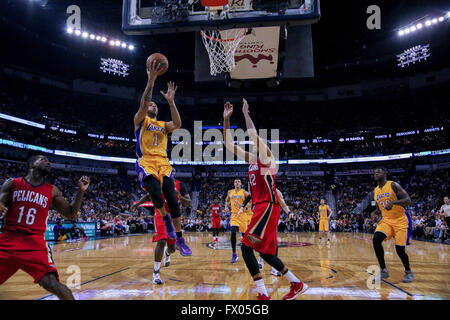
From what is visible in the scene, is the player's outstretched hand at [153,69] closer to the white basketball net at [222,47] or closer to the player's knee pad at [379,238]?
the white basketball net at [222,47]

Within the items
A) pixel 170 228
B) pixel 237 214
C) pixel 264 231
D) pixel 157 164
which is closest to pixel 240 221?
pixel 237 214

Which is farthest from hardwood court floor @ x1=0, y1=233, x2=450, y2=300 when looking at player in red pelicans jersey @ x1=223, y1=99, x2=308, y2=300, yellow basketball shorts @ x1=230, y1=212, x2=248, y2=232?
yellow basketball shorts @ x1=230, y1=212, x2=248, y2=232

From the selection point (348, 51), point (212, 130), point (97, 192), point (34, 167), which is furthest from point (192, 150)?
point (34, 167)

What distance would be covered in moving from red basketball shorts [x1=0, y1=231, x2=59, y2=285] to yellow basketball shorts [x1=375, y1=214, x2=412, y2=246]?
593cm

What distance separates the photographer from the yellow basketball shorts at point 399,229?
6.12m

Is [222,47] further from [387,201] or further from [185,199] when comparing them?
[387,201]

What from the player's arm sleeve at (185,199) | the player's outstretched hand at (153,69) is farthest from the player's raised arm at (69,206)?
the player's arm sleeve at (185,199)

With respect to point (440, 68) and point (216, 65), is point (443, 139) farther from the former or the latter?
point (216, 65)

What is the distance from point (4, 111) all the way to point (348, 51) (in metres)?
29.5

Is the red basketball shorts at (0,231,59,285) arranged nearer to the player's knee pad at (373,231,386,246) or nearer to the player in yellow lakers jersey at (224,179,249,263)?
the player's knee pad at (373,231,386,246)

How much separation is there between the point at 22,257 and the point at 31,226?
1.09 feet

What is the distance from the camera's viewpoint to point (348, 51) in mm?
27750

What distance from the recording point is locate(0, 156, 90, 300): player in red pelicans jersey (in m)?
→ 3.10

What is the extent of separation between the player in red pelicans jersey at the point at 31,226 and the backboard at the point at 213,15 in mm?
3385
